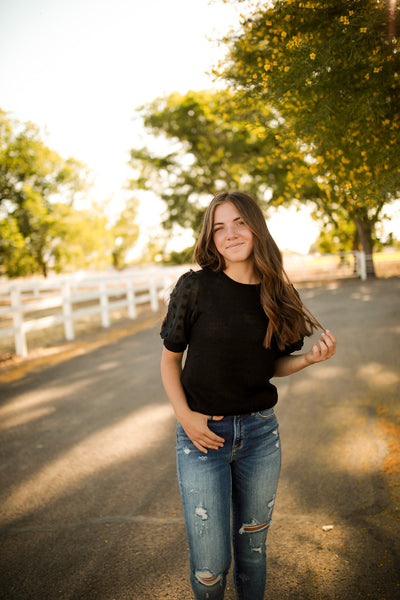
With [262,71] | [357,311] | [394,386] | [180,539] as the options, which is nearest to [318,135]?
[262,71]

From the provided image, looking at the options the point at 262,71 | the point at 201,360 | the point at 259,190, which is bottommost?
the point at 201,360

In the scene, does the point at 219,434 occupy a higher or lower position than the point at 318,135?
lower

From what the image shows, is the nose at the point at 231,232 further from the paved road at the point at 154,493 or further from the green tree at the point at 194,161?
the green tree at the point at 194,161

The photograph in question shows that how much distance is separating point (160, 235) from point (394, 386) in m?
26.2

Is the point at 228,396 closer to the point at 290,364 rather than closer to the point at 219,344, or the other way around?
the point at 219,344

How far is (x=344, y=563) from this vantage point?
94.9 inches

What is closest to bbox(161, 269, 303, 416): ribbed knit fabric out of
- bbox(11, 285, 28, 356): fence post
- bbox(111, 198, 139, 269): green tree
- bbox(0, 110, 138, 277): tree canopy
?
bbox(11, 285, 28, 356): fence post

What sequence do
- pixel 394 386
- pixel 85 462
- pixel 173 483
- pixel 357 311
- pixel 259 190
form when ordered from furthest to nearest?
pixel 259 190, pixel 357 311, pixel 394 386, pixel 85 462, pixel 173 483

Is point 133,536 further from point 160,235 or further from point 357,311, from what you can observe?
point 160,235

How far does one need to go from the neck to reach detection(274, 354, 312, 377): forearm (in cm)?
41

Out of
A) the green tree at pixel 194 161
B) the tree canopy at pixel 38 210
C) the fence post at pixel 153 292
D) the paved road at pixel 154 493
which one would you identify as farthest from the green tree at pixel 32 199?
the paved road at pixel 154 493

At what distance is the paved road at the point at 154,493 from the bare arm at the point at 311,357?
119cm

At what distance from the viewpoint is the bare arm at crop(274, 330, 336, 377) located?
6.16 ft

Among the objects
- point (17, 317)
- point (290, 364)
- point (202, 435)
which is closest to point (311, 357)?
point (290, 364)
